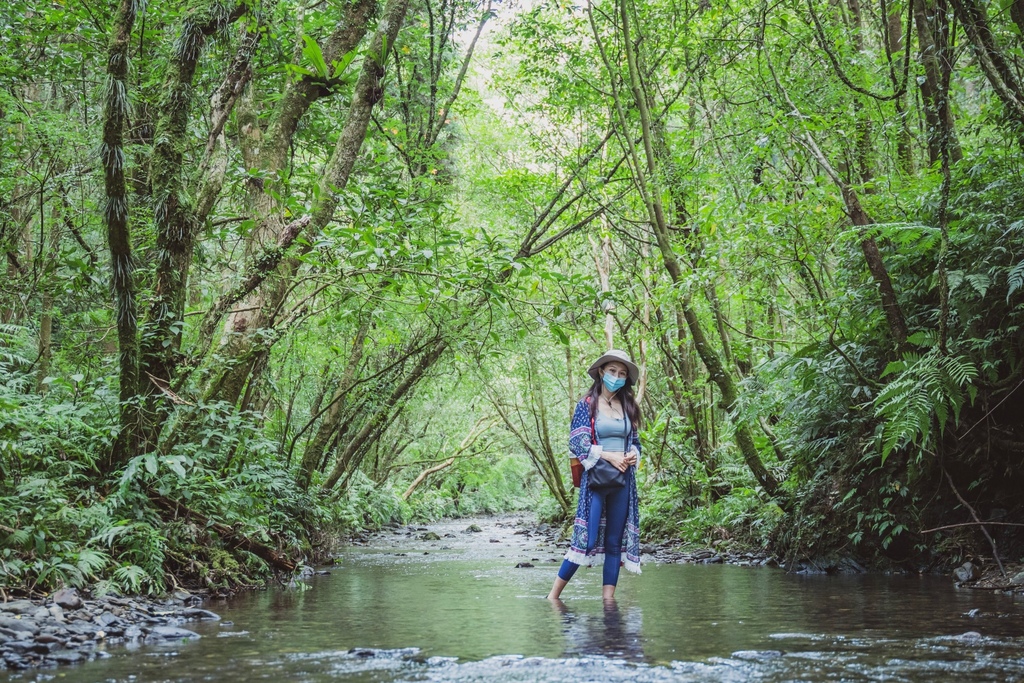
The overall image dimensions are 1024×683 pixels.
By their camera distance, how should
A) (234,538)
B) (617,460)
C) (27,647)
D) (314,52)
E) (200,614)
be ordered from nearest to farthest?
(27,647) < (200,614) < (617,460) < (314,52) < (234,538)

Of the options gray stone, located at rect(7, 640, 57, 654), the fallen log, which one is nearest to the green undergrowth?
the fallen log

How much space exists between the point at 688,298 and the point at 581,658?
23.9ft

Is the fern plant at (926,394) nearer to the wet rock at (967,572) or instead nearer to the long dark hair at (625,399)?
the wet rock at (967,572)

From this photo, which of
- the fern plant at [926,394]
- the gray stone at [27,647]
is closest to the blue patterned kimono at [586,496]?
the fern plant at [926,394]

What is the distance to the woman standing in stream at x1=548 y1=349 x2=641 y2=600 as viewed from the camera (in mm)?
6590

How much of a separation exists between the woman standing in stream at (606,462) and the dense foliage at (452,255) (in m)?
1.76

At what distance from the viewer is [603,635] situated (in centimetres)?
475

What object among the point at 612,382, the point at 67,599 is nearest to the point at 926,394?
the point at 612,382

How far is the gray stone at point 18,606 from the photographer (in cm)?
481

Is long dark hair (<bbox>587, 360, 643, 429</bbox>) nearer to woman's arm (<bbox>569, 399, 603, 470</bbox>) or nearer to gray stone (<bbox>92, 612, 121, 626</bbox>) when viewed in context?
woman's arm (<bbox>569, 399, 603, 470</bbox>)

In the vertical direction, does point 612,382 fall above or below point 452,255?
below

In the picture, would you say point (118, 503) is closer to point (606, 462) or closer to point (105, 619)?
point (105, 619)

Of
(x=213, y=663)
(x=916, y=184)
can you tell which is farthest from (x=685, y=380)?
(x=213, y=663)

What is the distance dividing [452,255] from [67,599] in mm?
4704
